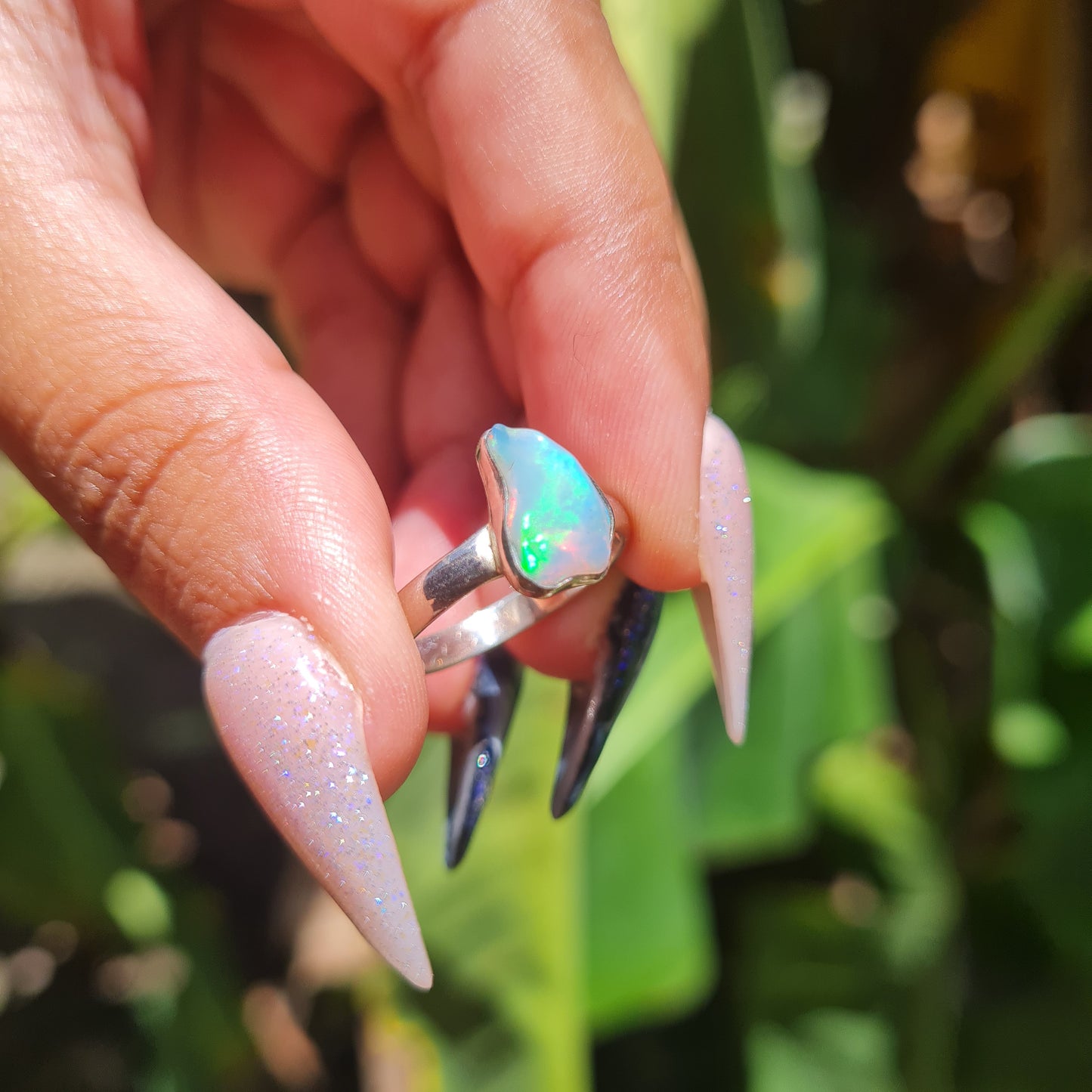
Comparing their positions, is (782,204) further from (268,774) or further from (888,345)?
(268,774)

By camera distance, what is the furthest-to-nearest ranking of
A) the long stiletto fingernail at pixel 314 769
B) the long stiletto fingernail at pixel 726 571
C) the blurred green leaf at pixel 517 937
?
the blurred green leaf at pixel 517 937
the long stiletto fingernail at pixel 726 571
the long stiletto fingernail at pixel 314 769

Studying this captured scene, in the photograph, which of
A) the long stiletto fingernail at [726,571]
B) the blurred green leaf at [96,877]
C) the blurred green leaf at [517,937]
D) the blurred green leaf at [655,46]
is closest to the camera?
the long stiletto fingernail at [726,571]

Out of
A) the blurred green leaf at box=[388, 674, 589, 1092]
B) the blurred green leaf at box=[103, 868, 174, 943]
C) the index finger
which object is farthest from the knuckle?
the blurred green leaf at box=[103, 868, 174, 943]

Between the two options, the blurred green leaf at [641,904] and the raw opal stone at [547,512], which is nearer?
the raw opal stone at [547,512]

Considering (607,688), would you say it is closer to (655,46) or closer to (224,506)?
(224,506)

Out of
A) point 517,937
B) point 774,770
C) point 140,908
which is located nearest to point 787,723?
point 774,770

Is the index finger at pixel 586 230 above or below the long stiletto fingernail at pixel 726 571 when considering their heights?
above

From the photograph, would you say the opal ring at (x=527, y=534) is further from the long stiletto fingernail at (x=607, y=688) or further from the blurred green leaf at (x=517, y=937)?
the blurred green leaf at (x=517, y=937)

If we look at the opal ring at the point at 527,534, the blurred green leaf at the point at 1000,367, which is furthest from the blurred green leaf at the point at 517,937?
the blurred green leaf at the point at 1000,367
